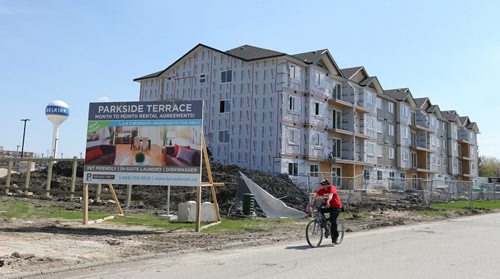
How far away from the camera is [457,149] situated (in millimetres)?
79125

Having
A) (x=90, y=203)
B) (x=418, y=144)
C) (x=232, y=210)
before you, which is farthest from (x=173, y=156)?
(x=418, y=144)

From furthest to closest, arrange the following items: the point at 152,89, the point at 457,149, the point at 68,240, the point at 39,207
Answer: the point at 457,149, the point at 152,89, the point at 39,207, the point at 68,240

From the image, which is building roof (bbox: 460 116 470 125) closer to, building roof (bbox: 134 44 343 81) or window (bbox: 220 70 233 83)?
building roof (bbox: 134 44 343 81)

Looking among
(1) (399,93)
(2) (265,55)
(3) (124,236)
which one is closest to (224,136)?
(2) (265,55)

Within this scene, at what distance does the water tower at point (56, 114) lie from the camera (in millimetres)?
38531

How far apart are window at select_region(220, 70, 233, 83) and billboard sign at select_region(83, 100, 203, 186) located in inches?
1042

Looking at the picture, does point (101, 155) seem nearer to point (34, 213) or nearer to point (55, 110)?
point (34, 213)

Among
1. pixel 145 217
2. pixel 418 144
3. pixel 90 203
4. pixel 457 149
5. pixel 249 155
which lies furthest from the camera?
pixel 457 149

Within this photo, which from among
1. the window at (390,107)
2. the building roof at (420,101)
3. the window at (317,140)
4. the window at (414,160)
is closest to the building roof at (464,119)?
the building roof at (420,101)

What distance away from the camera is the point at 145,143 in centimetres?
1518

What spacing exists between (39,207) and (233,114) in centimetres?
2303

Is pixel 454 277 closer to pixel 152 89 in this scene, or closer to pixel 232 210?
pixel 232 210

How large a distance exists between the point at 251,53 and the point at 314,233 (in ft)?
105

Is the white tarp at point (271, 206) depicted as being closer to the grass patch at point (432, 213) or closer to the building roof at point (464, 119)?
the grass patch at point (432, 213)
